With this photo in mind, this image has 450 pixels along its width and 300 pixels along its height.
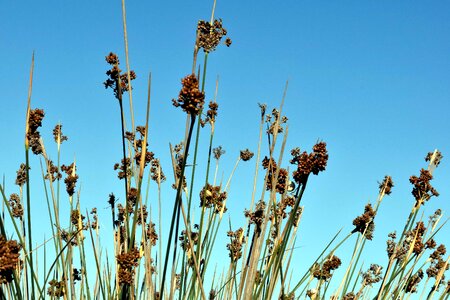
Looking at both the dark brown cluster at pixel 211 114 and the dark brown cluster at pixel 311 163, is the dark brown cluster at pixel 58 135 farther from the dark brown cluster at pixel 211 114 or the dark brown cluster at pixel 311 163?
the dark brown cluster at pixel 311 163

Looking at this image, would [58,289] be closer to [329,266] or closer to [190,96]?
[329,266]

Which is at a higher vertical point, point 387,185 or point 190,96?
point 387,185

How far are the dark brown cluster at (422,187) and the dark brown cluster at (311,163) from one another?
90 cm

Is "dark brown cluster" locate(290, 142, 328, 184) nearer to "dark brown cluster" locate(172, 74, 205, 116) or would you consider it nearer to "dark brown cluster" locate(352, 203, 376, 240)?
"dark brown cluster" locate(172, 74, 205, 116)

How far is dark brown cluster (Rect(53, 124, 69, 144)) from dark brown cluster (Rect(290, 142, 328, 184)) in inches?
66.0

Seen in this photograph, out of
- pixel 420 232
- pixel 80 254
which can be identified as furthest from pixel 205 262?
pixel 420 232

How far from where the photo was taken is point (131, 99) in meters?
1.84

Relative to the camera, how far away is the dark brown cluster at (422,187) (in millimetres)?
2531

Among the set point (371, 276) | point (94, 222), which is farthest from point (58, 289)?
point (371, 276)

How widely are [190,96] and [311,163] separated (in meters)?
0.47

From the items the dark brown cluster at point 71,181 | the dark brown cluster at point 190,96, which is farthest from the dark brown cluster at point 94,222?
the dark brown cluster at point 190,96

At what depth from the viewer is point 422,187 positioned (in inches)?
100

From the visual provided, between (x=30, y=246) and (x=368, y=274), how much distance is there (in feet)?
7.77

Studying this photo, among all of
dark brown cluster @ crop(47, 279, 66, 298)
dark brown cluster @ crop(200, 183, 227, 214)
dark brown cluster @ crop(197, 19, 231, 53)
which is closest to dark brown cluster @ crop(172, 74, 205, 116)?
dark brown cluster @ crop(197, 19, 231, 53)
